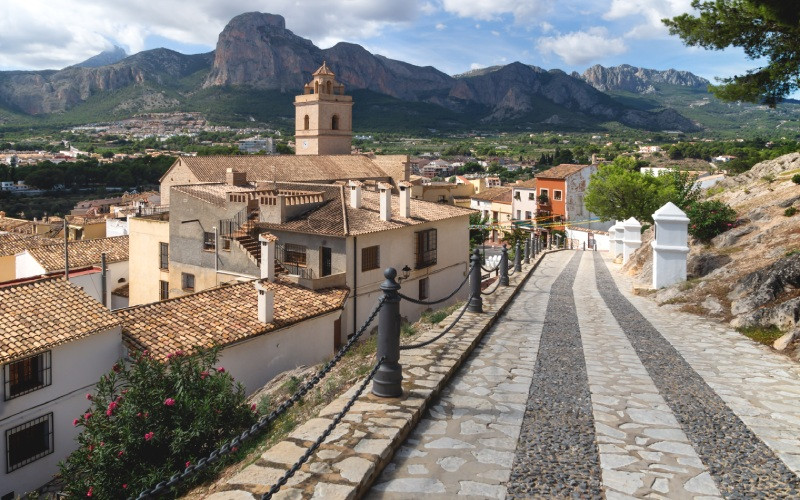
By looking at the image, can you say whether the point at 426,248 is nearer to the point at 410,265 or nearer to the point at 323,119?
the point at 410,265

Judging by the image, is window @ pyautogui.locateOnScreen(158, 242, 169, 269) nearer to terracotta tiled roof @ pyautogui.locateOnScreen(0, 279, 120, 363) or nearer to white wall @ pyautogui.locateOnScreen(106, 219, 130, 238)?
white wall @ pyautogui.locateOnScreen(106, 219, 130, 238)

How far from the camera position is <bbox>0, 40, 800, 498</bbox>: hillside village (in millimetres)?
11727

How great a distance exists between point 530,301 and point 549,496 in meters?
8.47

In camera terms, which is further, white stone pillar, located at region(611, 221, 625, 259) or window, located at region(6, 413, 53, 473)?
white stone pillar, located at region(611, 221, 625, 259)

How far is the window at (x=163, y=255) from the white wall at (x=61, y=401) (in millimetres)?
12662

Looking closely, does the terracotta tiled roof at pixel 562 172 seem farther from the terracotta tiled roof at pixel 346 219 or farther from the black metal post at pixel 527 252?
the black metal post at pixel 527 252

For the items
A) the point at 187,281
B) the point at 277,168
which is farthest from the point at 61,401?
the point at 277,168

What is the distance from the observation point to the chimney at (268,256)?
18359 mm

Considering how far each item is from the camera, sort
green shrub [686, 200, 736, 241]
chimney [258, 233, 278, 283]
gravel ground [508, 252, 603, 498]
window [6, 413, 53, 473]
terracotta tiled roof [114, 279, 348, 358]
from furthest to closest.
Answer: chimney [258, 233, 278, 283]
green shrub [686, 200, 736, 241]
terracotta tiled roof [114, 279, 348, 358]
window [6, 413, 53, 473]
gravel ground [508, 252, 603, 498]

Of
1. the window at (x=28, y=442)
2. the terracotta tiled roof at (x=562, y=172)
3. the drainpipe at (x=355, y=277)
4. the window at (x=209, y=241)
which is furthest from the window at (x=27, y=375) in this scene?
the terracotta tiled roof at (x=562, y=172)

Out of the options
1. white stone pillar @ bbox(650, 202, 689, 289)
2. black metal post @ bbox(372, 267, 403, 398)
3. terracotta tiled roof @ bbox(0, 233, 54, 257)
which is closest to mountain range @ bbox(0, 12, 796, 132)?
terracotta tiled roof @ bbox(0, 233, 54, 257)

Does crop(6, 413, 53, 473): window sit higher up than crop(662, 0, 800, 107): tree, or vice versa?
crop(662, 0, 800, 107): tree

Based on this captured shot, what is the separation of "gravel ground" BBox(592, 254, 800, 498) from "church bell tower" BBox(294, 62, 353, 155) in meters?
43.9

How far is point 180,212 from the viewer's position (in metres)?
23.6
